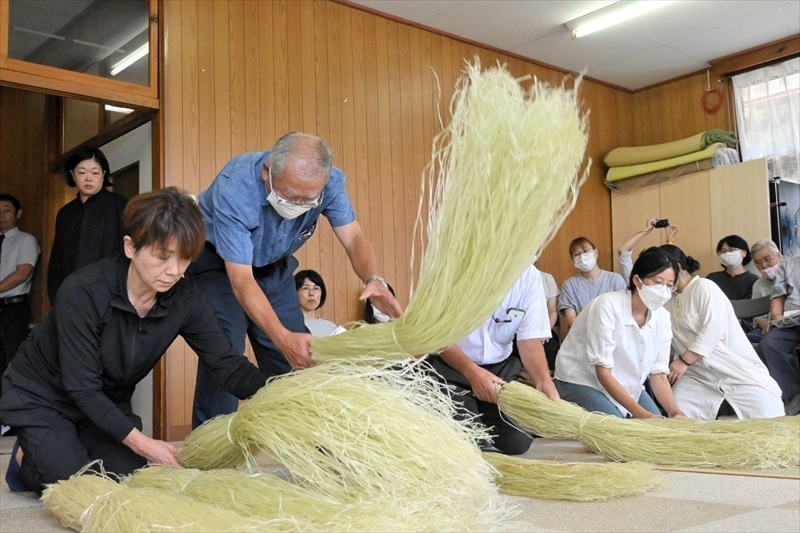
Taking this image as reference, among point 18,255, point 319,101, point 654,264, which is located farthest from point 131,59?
point 654,264

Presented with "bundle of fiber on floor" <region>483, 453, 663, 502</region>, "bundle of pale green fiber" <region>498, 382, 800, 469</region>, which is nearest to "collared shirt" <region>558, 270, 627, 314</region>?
"bundle of pale green fiber" <region>498, 382, 800, 469</region>

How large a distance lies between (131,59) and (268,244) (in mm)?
2410

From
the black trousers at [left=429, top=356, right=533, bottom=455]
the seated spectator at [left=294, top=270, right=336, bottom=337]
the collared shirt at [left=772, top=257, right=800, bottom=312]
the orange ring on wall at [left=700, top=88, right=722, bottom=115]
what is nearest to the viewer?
the black trousers at [left=429, top=356, right=533, bottom=455]

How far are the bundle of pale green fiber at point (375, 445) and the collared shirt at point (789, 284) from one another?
3737 mm

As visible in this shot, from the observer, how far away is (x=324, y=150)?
1.99 meters

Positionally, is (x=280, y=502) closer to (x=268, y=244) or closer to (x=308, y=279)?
(x=268, y=244)

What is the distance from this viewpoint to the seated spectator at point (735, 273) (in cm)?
516

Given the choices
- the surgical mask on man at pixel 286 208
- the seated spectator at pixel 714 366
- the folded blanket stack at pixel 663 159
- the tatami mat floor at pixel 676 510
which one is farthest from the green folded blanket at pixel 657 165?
the surgical mask on man at pixel 286 208

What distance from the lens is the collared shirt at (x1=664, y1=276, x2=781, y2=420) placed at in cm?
337

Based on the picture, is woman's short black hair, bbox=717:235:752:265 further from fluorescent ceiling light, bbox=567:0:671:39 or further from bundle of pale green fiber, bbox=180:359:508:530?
bundle of pale green fiber, bbox=180:359:508:530

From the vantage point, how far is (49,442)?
1878mm

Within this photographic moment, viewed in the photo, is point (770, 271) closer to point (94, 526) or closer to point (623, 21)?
point (623, 21)

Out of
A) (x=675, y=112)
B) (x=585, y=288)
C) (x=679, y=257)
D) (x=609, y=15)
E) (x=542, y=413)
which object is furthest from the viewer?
(x=675, y=112)

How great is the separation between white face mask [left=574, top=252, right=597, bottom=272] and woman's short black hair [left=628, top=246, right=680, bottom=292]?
7.46 feet
